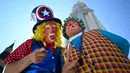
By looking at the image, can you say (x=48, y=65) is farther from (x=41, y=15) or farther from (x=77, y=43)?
(x=41, y=15)

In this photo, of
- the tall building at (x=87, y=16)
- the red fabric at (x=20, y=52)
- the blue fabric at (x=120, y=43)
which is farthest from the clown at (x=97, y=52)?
the tall building at (x=87, y=16)

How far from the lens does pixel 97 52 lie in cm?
296

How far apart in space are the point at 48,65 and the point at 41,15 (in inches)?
42.7

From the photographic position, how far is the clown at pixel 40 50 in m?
2.60

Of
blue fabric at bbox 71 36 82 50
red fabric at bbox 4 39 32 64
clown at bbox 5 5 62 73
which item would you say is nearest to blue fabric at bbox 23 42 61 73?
clown at bbox 5 5 62 73

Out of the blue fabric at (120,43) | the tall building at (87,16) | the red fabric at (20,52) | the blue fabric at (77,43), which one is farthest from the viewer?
the tall building at (87,16)

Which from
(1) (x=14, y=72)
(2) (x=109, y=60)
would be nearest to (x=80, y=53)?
(2) (x=109, y=60)

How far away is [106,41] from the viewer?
126 inches

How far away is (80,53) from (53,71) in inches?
22.1

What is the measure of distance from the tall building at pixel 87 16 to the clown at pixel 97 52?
82.9 ft

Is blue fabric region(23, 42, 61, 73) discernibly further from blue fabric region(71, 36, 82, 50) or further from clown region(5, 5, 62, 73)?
blue fabric region(71, 36, 82, 50)

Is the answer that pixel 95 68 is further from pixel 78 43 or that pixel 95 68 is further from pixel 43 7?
pixel 43 7

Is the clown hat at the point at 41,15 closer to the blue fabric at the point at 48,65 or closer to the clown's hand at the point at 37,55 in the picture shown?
the blue fabric at the point at 48,65

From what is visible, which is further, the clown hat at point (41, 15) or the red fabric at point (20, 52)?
the clown hat at point (41, 15)
